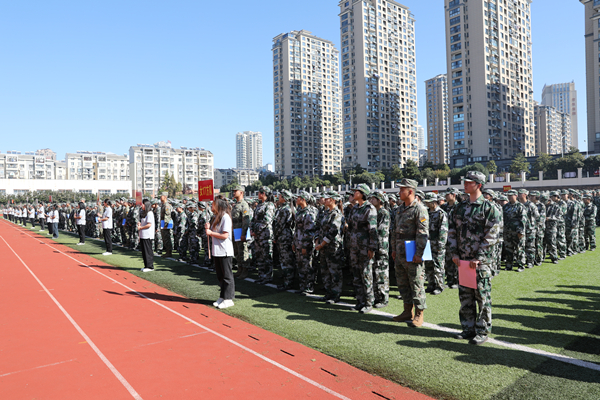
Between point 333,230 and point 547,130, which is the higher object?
point 547,130

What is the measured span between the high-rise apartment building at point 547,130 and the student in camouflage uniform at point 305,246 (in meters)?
118

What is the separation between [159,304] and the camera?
24.2 ft

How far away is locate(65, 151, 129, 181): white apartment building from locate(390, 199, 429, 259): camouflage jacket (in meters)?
141

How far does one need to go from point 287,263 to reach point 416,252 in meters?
3.61

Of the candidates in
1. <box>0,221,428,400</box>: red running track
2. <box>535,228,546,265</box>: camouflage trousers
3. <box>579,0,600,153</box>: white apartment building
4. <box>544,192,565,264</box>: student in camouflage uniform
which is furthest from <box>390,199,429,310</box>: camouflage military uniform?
<box>579,0,600,153</box>: white apartment building

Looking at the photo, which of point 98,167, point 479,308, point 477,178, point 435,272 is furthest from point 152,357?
point 98,167

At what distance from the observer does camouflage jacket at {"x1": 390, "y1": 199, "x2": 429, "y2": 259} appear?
18.7ft

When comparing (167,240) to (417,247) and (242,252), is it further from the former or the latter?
(417,247)

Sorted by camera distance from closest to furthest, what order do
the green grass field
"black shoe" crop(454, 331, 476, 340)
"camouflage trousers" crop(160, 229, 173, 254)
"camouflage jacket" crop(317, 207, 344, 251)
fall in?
1. the green grass field
2. "black shoe" crop(454, 331, 476, 340)
3. "camouflage jacket" crop(317, 207, 344, 251)
4. "camouflage trousers" crop(160, 229, 173, 254)

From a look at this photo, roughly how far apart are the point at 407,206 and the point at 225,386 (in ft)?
12.5

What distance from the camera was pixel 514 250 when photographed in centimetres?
1010

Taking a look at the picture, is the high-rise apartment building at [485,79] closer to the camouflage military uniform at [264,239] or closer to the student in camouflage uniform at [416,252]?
the camouflage military uniform at [264,239]

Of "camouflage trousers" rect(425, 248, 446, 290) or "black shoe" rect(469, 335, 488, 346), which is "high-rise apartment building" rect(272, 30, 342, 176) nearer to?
"camouflage trousers" rect(425, 248, 446, 290)

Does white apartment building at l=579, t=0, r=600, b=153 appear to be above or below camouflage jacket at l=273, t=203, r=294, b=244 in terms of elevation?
above
